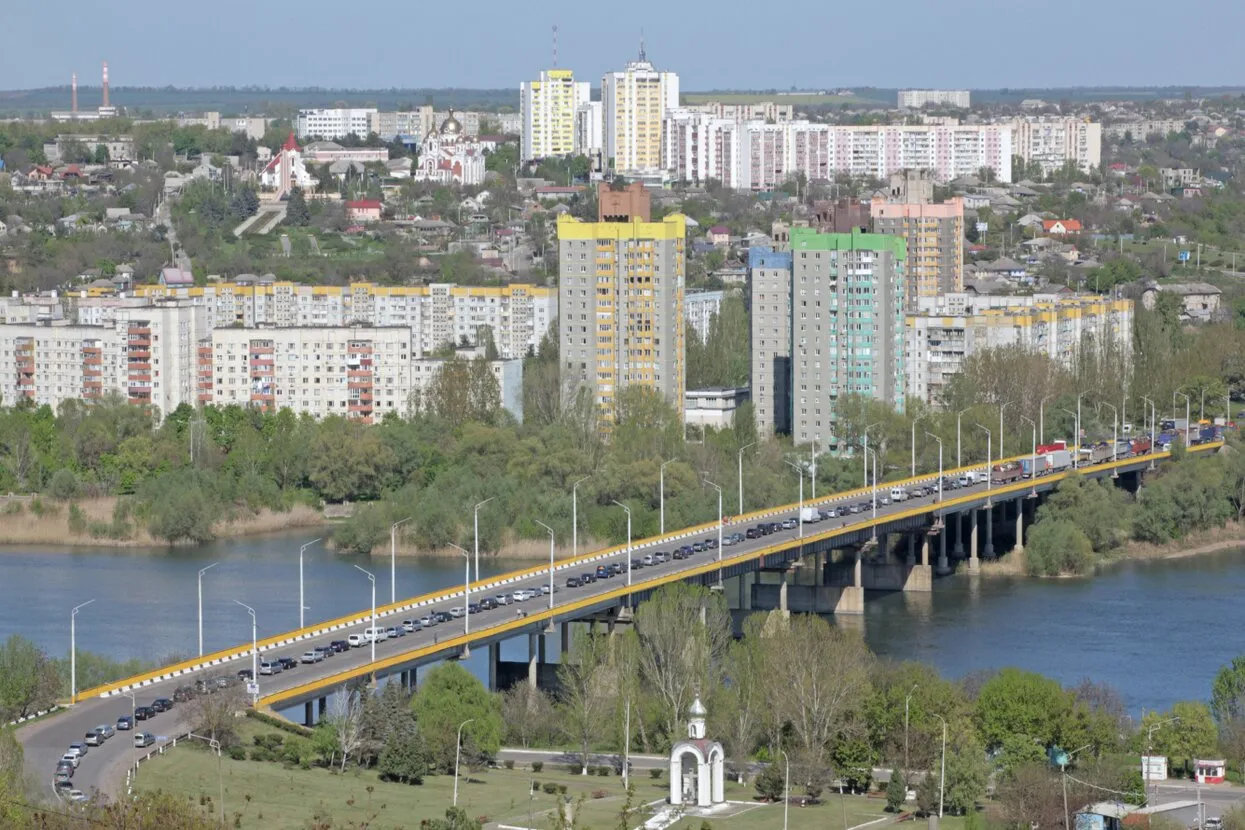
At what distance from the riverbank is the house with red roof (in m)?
33.6

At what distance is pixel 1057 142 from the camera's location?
99250 millimetres

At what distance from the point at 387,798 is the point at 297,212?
2104 inches

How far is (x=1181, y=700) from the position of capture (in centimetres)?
2517

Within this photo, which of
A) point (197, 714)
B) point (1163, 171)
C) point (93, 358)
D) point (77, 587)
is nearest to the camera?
point (197, 714)

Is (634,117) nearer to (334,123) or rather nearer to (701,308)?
(334,123)

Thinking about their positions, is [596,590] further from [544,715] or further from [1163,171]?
[1163,171]

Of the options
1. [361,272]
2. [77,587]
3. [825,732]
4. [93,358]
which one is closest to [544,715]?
[825,732]

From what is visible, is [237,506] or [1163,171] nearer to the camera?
[237,506]

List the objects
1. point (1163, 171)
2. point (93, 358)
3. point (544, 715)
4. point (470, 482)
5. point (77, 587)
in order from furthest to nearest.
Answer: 1. point (1163, 171)
2. point (93, 358)
3. point (470, 482)
4. point (77, 587)
5. point (544, 715)

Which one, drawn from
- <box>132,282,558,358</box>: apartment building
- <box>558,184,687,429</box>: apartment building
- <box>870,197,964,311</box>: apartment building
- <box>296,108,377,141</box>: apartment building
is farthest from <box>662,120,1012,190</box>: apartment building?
<box>558,184,687,429</box>: apartment building

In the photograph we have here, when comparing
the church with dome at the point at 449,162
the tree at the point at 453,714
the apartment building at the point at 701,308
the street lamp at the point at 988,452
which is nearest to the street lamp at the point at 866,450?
the street lamp at the point at 988,452

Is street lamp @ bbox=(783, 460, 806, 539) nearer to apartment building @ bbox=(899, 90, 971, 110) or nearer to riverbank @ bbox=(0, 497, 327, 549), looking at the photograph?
riverbank @ bbox=(0, 497, 327, 549)

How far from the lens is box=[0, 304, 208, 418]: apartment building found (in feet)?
143

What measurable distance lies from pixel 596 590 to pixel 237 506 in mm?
11555
